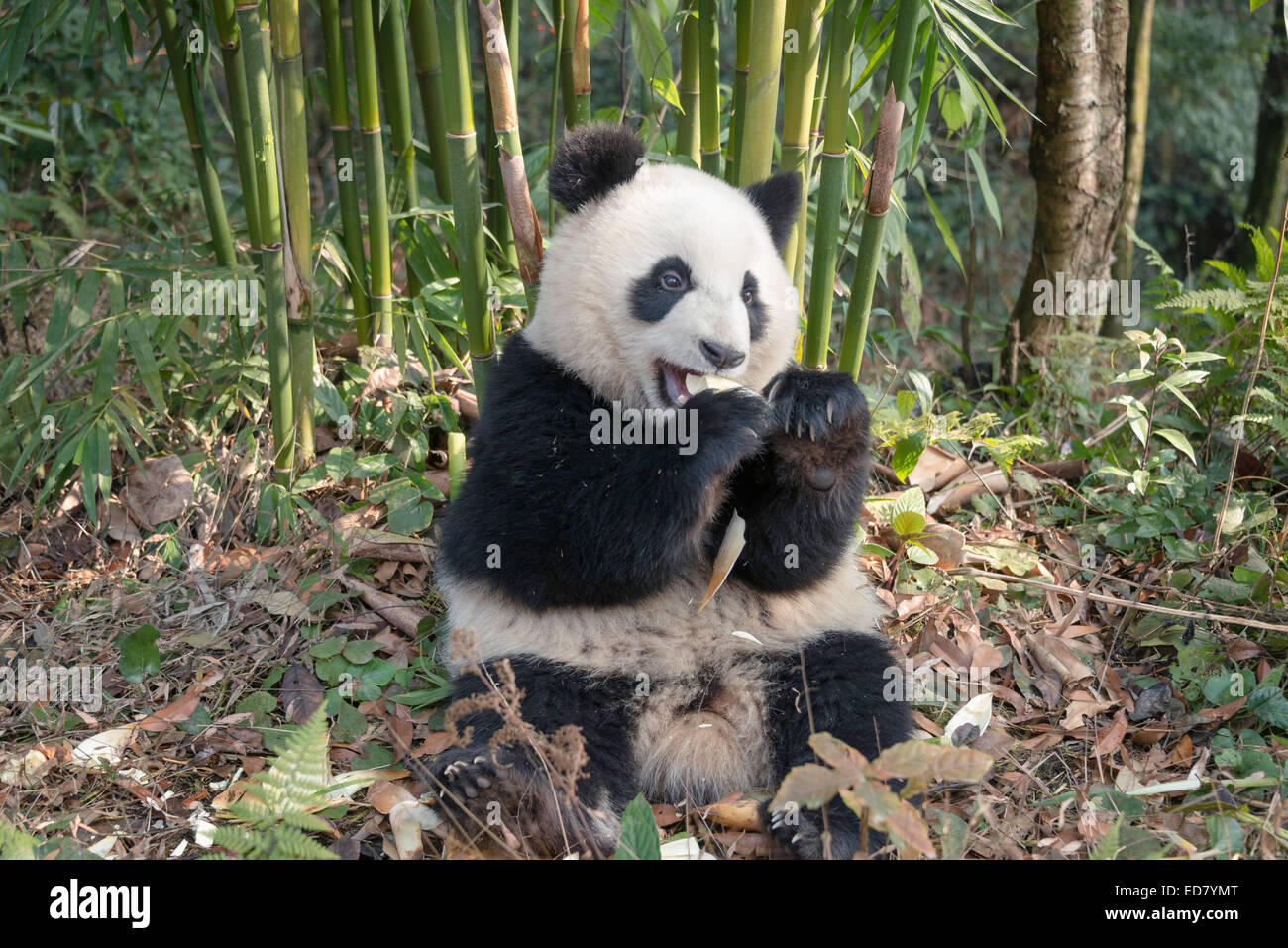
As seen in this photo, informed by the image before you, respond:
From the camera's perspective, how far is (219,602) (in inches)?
147

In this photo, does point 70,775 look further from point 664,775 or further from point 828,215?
point 828,215

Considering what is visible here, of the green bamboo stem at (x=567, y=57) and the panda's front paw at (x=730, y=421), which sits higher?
the green bamboo stem at (x=567, y=57)

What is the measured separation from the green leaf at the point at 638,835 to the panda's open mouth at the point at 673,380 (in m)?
1.08

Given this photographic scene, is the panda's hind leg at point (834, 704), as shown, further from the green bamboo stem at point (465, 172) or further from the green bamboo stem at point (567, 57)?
the green bamboo stem at point (567, 57)

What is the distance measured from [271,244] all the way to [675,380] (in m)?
1.64

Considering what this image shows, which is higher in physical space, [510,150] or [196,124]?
[196,124]

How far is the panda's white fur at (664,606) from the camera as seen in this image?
9.78ft

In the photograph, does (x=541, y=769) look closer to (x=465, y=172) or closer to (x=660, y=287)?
(x=660, y=287)

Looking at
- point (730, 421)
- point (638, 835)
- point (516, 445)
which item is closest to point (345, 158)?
point (516, 445)

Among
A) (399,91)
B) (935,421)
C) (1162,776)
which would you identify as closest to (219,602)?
(399,91)

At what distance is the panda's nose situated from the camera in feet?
9.38

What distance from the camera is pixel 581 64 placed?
3643mm

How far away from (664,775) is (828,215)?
1809 millimetres

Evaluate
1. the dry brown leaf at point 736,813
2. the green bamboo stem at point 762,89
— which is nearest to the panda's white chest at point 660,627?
→ the dry brown leaf at point 736,813
